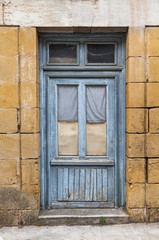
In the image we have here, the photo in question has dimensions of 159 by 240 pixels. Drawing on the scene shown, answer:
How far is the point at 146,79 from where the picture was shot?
12.1 feet

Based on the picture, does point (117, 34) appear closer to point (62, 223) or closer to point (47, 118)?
point (47, 118)

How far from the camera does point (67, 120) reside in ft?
13.1

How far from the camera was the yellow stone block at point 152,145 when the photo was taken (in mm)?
3684

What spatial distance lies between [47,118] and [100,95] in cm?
103

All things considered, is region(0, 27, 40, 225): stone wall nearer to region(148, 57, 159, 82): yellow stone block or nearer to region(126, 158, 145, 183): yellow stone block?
region(126, 158, 145, 183): yellow stone block

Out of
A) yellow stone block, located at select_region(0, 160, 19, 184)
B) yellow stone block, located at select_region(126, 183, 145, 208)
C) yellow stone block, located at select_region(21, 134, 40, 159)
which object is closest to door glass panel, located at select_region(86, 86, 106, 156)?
yellow stone block, located at select_region(126, 183, 145, 208)

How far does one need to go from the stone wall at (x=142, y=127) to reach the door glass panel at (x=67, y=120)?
3.13ft

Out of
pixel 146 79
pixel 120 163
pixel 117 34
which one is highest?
pixel 117 34

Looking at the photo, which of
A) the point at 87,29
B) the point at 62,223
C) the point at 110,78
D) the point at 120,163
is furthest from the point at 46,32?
the point at 62,223

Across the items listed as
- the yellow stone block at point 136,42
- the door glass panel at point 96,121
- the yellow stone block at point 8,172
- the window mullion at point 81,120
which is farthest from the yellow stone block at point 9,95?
the yellow stone block at point 136,42

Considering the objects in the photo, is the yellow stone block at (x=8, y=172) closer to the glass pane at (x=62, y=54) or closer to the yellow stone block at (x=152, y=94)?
the glass pane at (x=62, y=54)

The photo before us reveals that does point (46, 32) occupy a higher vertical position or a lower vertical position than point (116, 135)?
higher

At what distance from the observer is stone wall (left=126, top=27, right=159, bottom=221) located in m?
3.66

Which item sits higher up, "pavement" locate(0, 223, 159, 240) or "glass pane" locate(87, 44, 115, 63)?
"glass pane" locate(87, 44, 115, 63)
